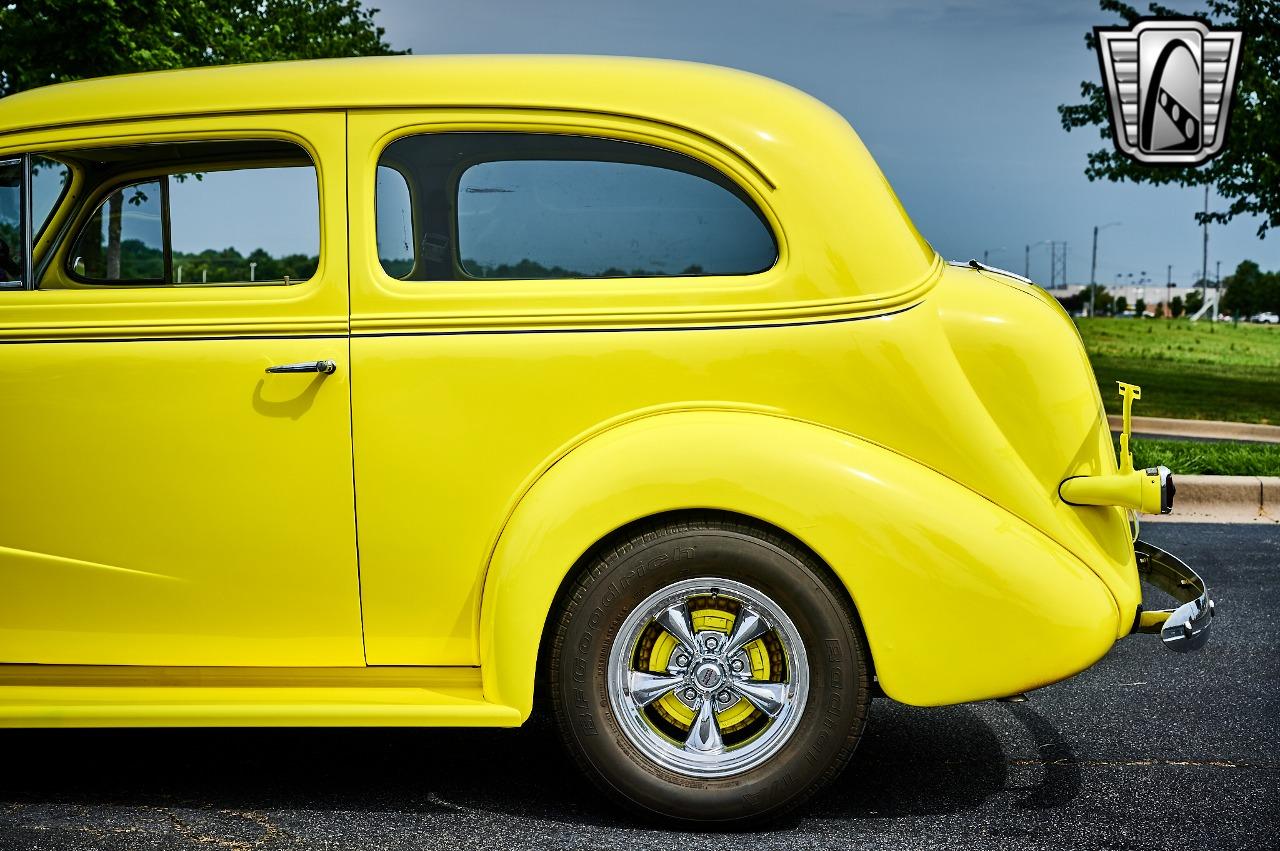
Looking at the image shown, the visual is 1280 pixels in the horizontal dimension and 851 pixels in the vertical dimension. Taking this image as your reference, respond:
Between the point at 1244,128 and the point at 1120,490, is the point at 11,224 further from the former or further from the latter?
the point at 1244,128

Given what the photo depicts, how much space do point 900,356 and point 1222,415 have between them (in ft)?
40.4

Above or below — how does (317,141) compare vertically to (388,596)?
above

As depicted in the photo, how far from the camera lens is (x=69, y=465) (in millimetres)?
3348

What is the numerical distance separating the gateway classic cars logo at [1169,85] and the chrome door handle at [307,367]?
1541 cm

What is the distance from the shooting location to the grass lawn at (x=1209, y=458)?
29.0ft

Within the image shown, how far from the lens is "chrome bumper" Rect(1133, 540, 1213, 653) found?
331cm

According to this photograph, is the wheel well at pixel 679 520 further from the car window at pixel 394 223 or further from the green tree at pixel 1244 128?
the green tree at pixel 1244 128

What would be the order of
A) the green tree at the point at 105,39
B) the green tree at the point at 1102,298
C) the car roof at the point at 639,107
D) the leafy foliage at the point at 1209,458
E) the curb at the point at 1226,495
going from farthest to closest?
the green tree at the point at 1102,298 < the green tree at the point at 105,39 < the leafy foliage at the point at 1209,458 < the curb at the point at 1226,495 < the car roof at the point at 639,107

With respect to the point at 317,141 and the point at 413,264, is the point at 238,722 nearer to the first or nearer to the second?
the point at 413,264

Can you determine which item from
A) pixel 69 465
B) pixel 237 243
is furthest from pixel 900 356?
pixel 69 465

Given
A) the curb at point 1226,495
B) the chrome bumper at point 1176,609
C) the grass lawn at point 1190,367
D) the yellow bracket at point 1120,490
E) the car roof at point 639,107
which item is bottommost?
the grass lawn at point 1190,367

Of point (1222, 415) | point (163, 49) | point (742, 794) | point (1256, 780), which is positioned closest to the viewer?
point (742, 794)

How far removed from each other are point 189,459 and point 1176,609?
2.57 m

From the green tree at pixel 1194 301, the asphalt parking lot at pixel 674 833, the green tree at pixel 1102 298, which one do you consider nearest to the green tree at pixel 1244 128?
the asphalt parking lot at pixel 674 833
